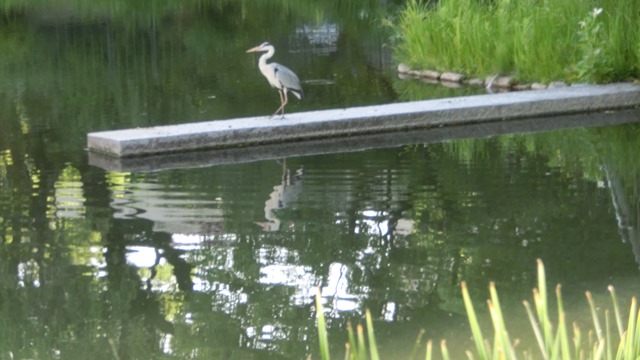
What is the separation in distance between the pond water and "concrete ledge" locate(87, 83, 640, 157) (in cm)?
54

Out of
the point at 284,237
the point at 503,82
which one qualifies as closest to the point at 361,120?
the point at 284,237

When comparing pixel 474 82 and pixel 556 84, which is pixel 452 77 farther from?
pixel 556 84

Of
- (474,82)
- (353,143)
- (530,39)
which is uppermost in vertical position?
(530,39)

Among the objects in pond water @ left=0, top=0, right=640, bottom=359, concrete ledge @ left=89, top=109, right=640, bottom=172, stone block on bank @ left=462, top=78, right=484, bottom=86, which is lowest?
pond water @ left=0, top=0, right=640, bottom=359

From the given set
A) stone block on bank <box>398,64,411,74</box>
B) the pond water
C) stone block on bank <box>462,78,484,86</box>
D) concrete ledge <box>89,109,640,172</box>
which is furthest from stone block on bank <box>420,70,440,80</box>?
concrete ledge <box>89,109,640,172</box>

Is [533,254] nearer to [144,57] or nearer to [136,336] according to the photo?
[136,336]

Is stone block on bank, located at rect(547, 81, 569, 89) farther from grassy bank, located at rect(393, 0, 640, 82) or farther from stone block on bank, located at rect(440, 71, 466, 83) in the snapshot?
stone block on bank, located at rect(440, 71, 466, 83)

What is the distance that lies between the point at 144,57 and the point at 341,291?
45.5ft

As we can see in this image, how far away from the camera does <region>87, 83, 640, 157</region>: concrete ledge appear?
10.5 m

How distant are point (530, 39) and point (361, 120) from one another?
3.66 metres

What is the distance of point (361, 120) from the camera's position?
1131 cm

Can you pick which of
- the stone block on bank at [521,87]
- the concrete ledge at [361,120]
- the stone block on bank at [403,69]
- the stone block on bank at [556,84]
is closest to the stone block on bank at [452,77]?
the stone block on bank at [403,69]

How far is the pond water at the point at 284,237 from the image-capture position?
609 cm

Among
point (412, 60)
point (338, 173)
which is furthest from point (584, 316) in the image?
point (412, 60)
